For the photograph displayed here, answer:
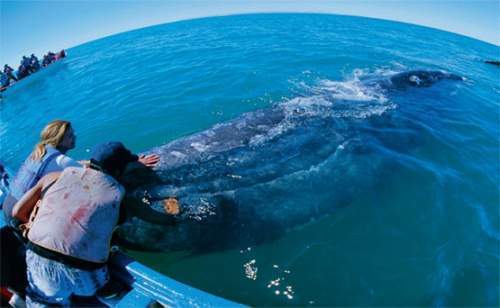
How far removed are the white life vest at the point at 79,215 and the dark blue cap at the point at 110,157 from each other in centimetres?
15

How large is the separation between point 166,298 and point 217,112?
29.9 feet

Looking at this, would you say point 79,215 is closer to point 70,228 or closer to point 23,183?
point 70,228

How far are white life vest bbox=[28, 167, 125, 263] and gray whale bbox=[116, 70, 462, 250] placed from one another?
46cm

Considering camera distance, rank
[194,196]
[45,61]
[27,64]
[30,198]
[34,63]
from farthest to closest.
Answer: [45,61]
[34,63]
[27,64]
[194,196]
[30,198]

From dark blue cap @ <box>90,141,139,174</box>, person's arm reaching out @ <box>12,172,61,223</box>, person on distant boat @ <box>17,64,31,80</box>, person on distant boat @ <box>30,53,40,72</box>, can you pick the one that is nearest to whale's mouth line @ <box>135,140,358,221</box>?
dark blue cap @ <box>90,141,139,174</box>

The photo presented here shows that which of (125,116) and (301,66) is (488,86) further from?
(125,116)

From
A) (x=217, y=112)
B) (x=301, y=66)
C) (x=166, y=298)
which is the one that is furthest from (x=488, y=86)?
(x=166, y=298)

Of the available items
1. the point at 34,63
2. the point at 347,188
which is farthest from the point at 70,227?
the point at 34,63

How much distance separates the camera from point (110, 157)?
12.4 feet

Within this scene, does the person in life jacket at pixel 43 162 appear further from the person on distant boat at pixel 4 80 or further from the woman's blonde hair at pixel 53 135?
the person on distant boat at pixel 4 80

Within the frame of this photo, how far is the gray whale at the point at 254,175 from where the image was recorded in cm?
519

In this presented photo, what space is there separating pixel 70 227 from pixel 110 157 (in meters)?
0.91

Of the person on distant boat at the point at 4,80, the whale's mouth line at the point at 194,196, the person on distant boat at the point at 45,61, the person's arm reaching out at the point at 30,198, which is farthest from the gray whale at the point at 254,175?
the person on distant boat at the point at 45,61

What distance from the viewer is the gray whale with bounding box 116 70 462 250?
204 inches
